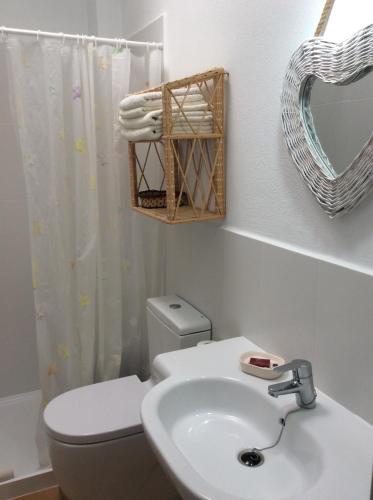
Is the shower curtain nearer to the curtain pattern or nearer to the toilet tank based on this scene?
the curtain pattern

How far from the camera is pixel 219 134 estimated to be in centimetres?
→ 158

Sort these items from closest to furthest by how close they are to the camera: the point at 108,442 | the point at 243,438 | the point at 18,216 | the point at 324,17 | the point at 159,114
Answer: the point at 324,17
the point at 243,438
the point at 108,442
the point at 159,114
the point at 18,216

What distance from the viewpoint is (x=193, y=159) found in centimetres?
180

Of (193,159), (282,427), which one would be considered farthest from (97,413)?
(193,159)

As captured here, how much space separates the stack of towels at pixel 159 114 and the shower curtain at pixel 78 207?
0.28 m

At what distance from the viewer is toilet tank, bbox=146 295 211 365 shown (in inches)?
68.9

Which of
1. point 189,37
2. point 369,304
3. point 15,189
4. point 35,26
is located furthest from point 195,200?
point 35,26

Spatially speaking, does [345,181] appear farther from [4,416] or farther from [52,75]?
[4,416]

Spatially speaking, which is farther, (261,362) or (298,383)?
(261,362)

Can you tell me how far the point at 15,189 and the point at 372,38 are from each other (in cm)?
196

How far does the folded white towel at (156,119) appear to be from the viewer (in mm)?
1589

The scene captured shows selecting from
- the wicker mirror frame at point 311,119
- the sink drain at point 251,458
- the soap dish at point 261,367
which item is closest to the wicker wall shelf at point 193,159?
the wicker mirror frame at point 311,119

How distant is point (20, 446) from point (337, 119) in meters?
2.05

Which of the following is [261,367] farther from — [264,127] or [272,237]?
[264,127]
